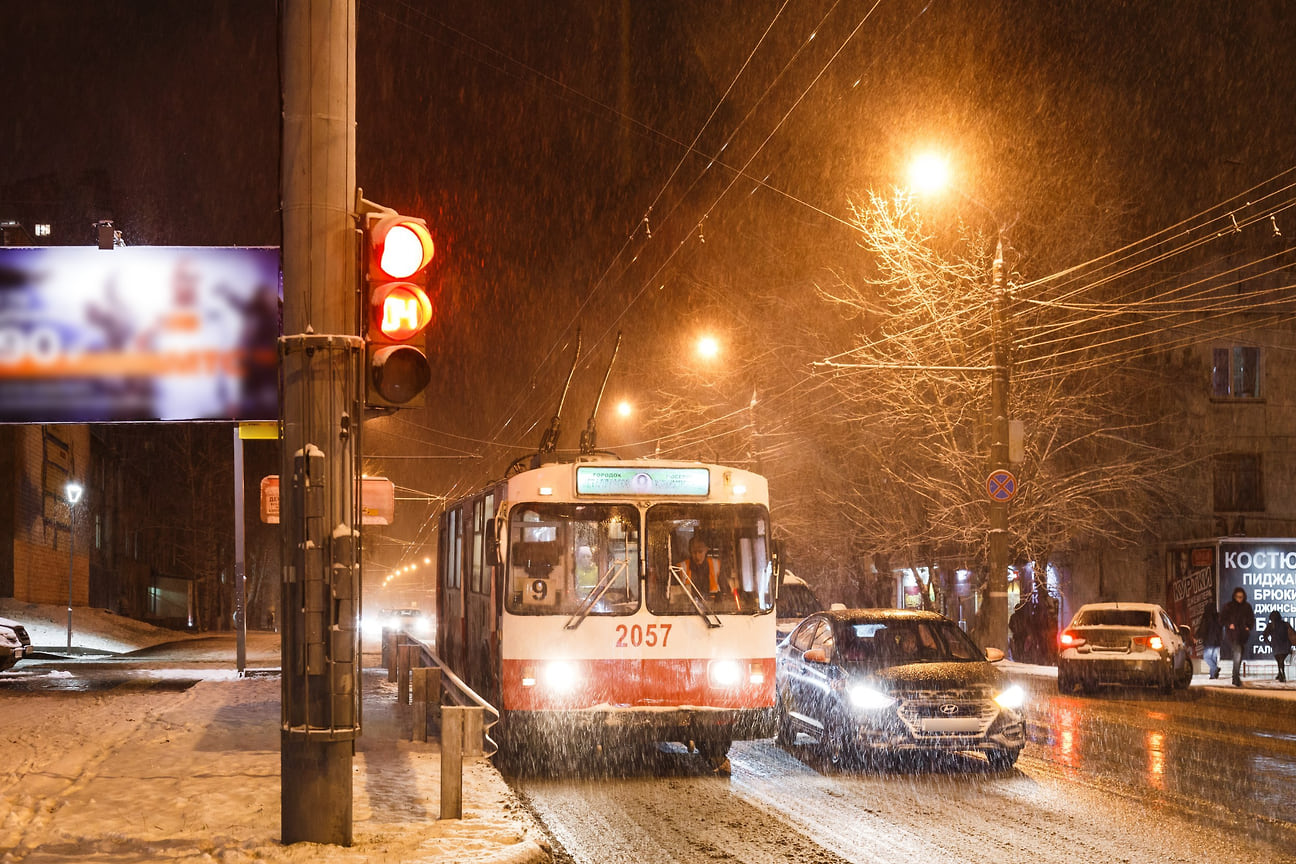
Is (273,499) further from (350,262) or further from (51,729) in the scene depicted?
(350,262)

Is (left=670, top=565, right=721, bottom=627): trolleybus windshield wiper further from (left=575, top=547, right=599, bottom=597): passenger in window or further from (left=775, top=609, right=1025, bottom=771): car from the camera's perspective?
(left=775, top=609, right=1025, bottom=771): car

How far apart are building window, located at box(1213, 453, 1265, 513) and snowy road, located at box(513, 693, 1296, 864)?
2592 cm

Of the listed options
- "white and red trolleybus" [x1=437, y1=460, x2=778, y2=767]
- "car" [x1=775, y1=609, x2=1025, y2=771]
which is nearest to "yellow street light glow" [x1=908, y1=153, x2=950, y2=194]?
"car" [x1=775, y1=609, x2=1025, y2=771]

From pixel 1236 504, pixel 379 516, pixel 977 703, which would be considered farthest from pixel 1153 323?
pixel 977 703

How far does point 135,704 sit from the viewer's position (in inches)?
746

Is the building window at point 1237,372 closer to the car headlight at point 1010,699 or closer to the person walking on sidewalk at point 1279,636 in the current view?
the person walking on sidewalk at point 1279,636

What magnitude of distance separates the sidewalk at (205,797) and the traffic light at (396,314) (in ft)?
8.85

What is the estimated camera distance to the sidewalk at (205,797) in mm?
8000

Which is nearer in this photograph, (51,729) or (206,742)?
(206,742)

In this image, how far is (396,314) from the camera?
7750 mm

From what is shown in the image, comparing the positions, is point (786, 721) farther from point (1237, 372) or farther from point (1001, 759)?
point (1237, 372)

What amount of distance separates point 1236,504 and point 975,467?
12956mm

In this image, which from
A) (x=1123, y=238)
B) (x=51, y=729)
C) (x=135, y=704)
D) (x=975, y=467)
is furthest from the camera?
(x=1123, y=238)

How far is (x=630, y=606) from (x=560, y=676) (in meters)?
0.94
